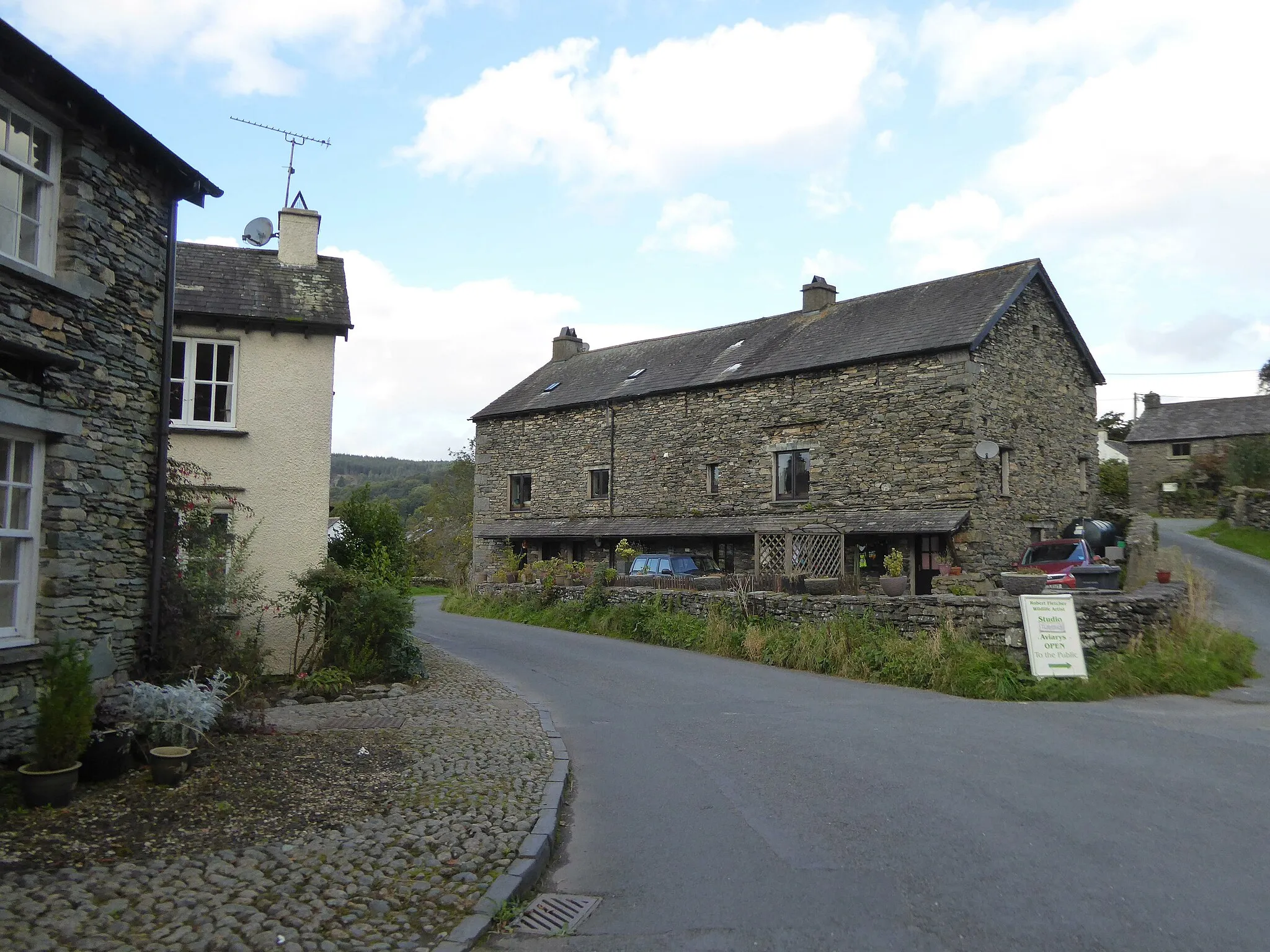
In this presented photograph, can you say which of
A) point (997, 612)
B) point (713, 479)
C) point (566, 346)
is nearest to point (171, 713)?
point (997, 612)

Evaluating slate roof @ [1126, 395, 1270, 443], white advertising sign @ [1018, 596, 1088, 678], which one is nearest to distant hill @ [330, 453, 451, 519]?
slate roof @ [1126, 395, 1270, 443]

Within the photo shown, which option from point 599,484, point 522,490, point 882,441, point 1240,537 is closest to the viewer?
point 882,441

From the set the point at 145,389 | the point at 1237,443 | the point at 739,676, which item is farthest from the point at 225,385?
the point at 1237,443

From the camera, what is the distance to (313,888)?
198 inches

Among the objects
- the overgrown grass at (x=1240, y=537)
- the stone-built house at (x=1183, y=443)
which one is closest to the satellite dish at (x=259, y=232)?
the overgrown grass at (x=1240, y=537)

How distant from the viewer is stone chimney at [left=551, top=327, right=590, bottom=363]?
37438 mm

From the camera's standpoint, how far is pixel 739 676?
1441 cm

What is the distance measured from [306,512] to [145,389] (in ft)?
14.0

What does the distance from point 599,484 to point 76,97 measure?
23013 millimetres

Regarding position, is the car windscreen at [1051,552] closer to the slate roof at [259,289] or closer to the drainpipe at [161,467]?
the slate roof at [259,289]

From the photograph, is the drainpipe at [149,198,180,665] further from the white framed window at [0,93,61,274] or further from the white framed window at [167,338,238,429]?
the white framed window at [167,338,238,429]

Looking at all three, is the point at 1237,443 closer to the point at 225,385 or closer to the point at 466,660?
the point at 466,660

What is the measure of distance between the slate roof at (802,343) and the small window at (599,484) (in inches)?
96.2

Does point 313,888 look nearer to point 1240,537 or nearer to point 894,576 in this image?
point 894,576
